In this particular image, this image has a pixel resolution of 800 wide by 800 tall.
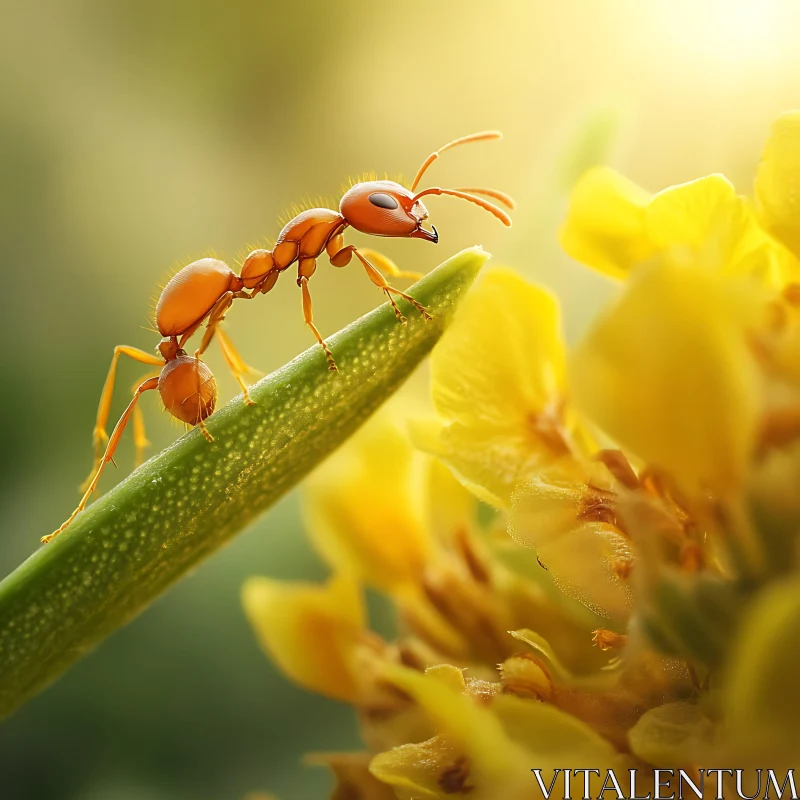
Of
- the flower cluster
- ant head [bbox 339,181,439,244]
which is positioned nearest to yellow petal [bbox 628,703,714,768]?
the flower cluster

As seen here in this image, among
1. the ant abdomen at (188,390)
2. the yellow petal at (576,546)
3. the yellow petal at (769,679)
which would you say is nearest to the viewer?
the yellow petal at (769,679)

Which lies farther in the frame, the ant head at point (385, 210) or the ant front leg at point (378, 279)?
the ant head at point (385, 210)

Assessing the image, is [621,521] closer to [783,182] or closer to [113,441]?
[783,182]

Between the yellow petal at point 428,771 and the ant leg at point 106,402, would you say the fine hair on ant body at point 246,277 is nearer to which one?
the ant leg at point 106,402

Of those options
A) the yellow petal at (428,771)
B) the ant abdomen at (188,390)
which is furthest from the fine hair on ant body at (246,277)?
the yellow petal at (428,771)

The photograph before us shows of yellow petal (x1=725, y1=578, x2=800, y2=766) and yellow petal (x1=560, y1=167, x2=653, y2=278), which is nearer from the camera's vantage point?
yellow petal (x1=725, y1=578, x2=800, y2=766)

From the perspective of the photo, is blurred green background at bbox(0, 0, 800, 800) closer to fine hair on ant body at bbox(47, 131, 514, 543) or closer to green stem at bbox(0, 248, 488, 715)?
fine hair on ant body at bbox(47, 131, 514, 543)

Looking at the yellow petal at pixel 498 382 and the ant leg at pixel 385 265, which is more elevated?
the ant leg at pixel 385 265

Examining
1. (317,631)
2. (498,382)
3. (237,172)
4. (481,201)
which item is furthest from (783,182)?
(237,172)
